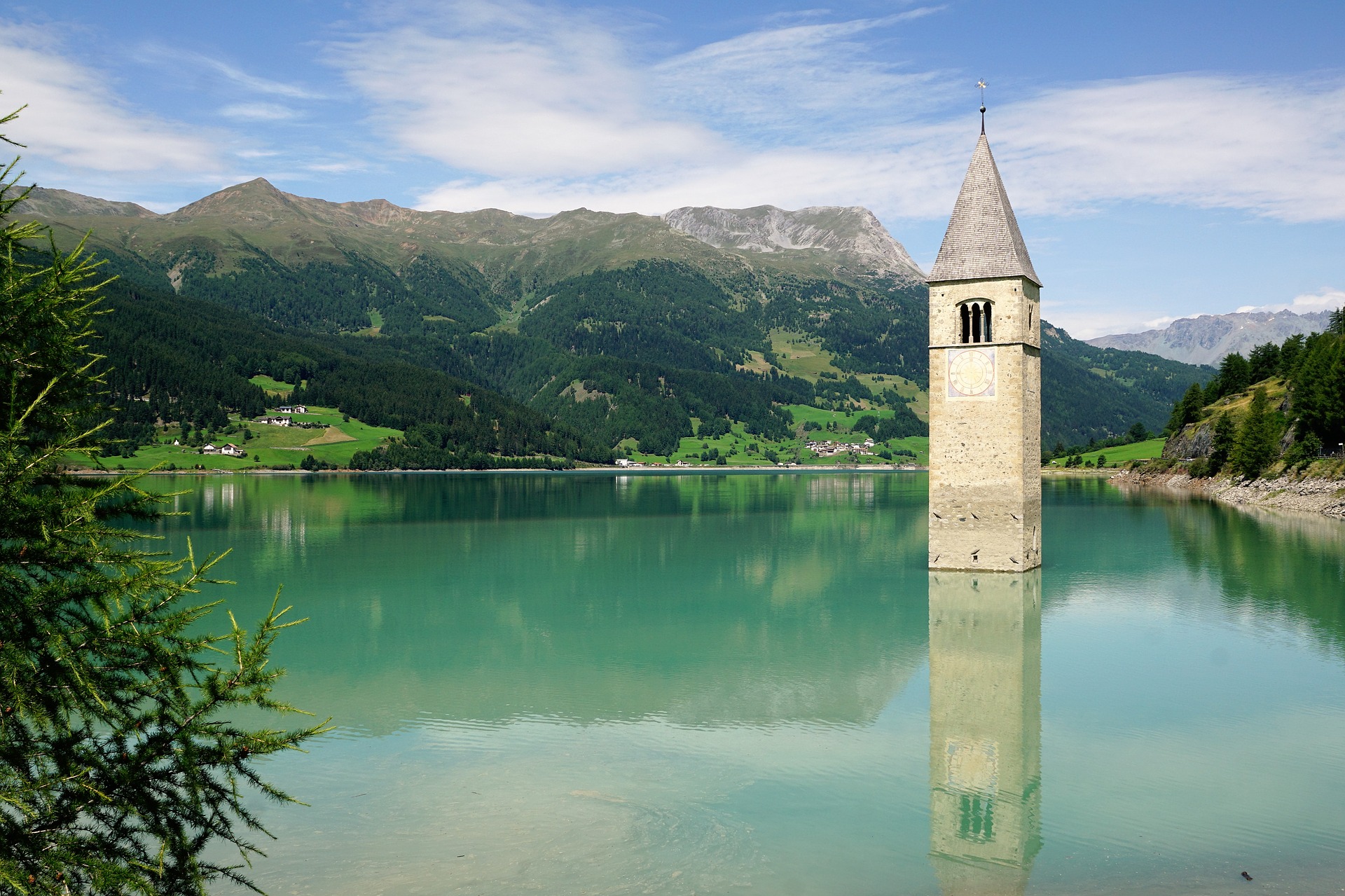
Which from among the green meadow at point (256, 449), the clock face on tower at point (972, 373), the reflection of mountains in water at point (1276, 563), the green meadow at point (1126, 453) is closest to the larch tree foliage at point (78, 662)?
the reflection of mountains in water at point (1276, 563)

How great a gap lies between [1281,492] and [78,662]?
8707 centimetres

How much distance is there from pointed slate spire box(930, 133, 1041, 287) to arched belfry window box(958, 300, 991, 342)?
3.47ft

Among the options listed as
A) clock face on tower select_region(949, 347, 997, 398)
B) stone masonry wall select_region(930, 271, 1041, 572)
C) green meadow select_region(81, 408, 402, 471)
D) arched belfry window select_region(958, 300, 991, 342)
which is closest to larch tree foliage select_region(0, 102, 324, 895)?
stone masonry wall select_region(930, 271, 1041, 572)

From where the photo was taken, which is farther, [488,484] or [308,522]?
[488,484]

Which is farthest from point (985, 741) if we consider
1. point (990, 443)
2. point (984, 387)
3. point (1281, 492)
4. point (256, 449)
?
point (256, 449)

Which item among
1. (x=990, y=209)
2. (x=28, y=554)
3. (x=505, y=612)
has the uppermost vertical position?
(x=990, y=209)

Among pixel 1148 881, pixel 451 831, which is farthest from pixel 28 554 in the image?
pixel 1148 881

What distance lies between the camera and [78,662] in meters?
6.73

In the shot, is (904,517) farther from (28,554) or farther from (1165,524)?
(28,554)

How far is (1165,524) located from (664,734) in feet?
183

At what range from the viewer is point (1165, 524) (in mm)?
64000

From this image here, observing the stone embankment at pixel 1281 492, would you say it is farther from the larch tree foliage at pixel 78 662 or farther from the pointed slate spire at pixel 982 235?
the larch tree foliage at pixel 78 662

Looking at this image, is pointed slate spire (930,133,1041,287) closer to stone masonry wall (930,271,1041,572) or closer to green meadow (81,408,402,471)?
stone masonry wall (930,271,1041,572)

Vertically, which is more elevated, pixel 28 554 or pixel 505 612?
pixel 28 554
